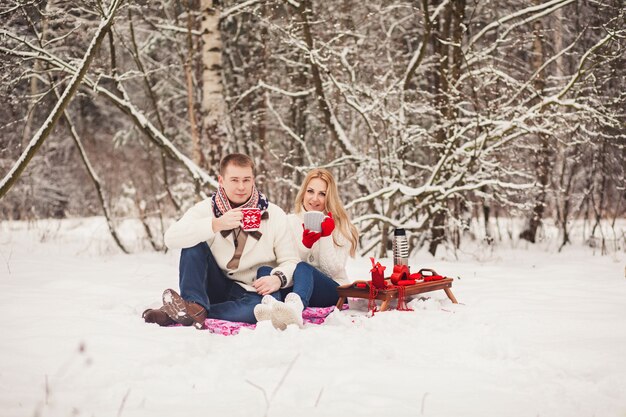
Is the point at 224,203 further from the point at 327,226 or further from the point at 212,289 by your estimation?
the point at 327,226

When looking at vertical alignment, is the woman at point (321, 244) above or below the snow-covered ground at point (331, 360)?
above

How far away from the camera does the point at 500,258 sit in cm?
739

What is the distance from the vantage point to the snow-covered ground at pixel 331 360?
2.19m

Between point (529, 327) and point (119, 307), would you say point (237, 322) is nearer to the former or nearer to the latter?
point (119, 307)

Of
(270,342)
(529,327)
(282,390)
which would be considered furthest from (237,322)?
(529,327)

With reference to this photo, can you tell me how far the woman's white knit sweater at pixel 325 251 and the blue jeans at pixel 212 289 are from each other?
0.45m

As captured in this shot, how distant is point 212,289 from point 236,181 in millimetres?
831

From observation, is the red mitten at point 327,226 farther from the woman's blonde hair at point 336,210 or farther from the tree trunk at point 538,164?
the tree trunk at point 538,164

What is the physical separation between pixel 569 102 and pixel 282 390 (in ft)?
17.9

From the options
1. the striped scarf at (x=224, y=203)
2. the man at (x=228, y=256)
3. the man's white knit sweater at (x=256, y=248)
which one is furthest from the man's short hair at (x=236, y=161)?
the man's white knit sweater at (x=256, y=248)

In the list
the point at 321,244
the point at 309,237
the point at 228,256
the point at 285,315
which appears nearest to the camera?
the point at 285,315

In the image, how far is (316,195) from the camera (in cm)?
445

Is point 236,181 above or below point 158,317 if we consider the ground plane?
above

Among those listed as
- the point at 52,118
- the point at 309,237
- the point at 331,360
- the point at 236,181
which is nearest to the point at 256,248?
the point at 309,237
